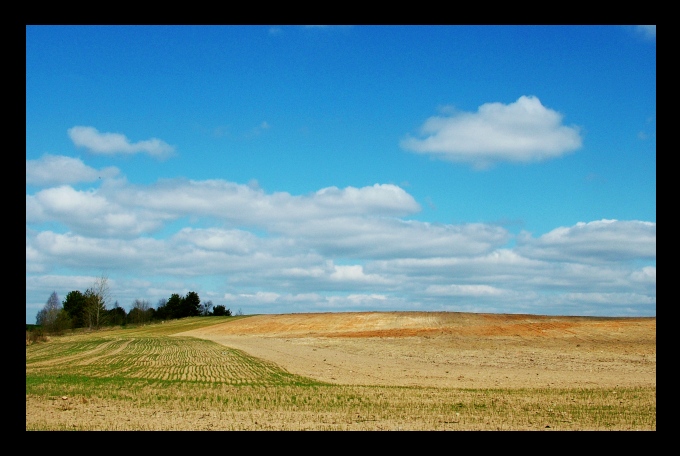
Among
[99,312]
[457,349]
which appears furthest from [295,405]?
[99,312]

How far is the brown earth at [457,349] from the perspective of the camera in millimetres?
36006

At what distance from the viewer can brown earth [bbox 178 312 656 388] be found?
36.0 meters

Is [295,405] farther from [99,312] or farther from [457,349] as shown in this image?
[99,312]

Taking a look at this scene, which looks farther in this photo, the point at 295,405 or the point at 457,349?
the point at 457,349

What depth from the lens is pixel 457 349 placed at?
58000 mm

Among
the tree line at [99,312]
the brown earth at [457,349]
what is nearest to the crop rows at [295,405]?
the brown earth at [457,349]

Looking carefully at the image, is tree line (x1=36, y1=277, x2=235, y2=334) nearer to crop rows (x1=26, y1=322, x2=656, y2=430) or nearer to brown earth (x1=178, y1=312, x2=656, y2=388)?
brown earth (x1=178, y1=312, x2=656, y2=388)

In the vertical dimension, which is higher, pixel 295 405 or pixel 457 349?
pixel 295 405

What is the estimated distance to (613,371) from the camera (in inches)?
1570

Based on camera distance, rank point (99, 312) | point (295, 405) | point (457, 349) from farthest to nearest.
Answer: point (99, 312), point (457, 349), point (295, 405)
